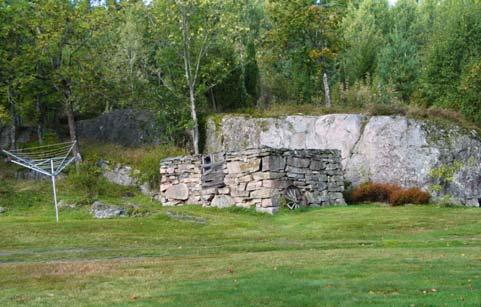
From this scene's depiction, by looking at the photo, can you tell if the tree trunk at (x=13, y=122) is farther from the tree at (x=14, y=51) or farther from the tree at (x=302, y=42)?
the tree at (x=302, y=42)

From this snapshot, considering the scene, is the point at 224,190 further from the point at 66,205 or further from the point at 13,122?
the point at 13,122

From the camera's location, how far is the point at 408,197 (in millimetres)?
24578

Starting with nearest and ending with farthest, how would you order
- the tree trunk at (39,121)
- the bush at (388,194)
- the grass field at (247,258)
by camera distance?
the grass field at (247,258) → the bush at (388,194) → the tree trunk at (39,121)

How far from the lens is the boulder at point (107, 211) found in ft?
73.4

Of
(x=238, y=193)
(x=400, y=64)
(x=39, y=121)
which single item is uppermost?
(x=400, y=64)

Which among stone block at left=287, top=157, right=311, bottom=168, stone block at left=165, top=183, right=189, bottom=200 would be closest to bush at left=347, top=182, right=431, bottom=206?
stone block at left=287, top=157, right=311, bottom=168

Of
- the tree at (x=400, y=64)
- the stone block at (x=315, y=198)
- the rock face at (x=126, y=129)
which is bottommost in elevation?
the stone block at (x=315, y=198)

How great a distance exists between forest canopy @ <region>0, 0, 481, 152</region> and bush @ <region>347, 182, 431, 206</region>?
7.84m

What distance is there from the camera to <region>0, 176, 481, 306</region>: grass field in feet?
29.4

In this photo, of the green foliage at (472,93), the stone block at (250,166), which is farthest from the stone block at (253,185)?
the green foliage at (472,93)

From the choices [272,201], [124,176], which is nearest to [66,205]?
[124,176]

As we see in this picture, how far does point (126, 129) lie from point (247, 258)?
21768 millimetres

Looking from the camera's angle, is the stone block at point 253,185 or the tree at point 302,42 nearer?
the stone block at point 253,185

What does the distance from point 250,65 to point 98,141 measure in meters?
8.79
